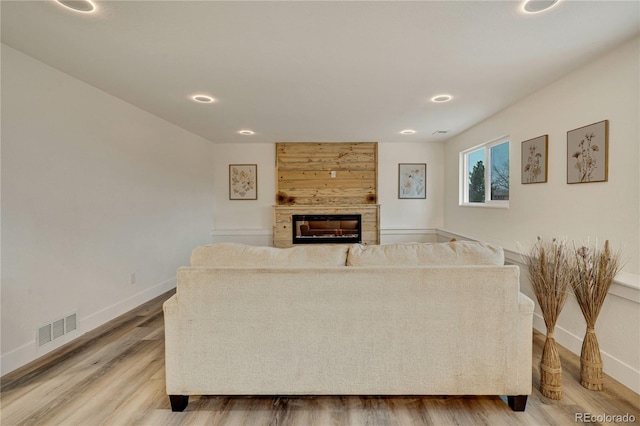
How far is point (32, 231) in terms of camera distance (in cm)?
233

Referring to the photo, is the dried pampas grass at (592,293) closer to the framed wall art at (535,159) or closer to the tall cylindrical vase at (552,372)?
the tall cylindrical vase at (552,372)

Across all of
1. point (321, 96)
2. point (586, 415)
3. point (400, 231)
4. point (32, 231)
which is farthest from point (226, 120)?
point (586, 415)

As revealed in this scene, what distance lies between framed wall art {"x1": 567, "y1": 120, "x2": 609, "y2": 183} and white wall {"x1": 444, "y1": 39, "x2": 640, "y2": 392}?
43 millimetres

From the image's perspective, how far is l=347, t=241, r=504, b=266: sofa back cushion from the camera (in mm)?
1736

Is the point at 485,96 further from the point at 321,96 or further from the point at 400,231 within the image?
the point at 400,231

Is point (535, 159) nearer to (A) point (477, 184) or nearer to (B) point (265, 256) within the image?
(A) point (477, 184)

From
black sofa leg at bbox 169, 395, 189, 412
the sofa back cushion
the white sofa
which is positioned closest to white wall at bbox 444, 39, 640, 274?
the sofa back cushion

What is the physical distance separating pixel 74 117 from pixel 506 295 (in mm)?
3633

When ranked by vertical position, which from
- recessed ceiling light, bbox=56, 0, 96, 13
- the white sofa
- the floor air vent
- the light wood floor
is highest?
recessed ceiling light, bbox=56, 0, 96, 13

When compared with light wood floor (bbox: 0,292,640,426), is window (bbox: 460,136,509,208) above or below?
above

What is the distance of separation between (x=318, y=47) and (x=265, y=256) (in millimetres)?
1506

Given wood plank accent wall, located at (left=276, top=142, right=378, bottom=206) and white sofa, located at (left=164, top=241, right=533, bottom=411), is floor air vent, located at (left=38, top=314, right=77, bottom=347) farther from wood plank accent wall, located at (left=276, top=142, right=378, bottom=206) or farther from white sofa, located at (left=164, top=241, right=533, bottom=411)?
wood plank accent wall, located at (left=276, top=142, right=378, bottom=206)

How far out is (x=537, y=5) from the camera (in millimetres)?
1673

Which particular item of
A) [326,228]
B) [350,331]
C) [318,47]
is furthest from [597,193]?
[326,228]
